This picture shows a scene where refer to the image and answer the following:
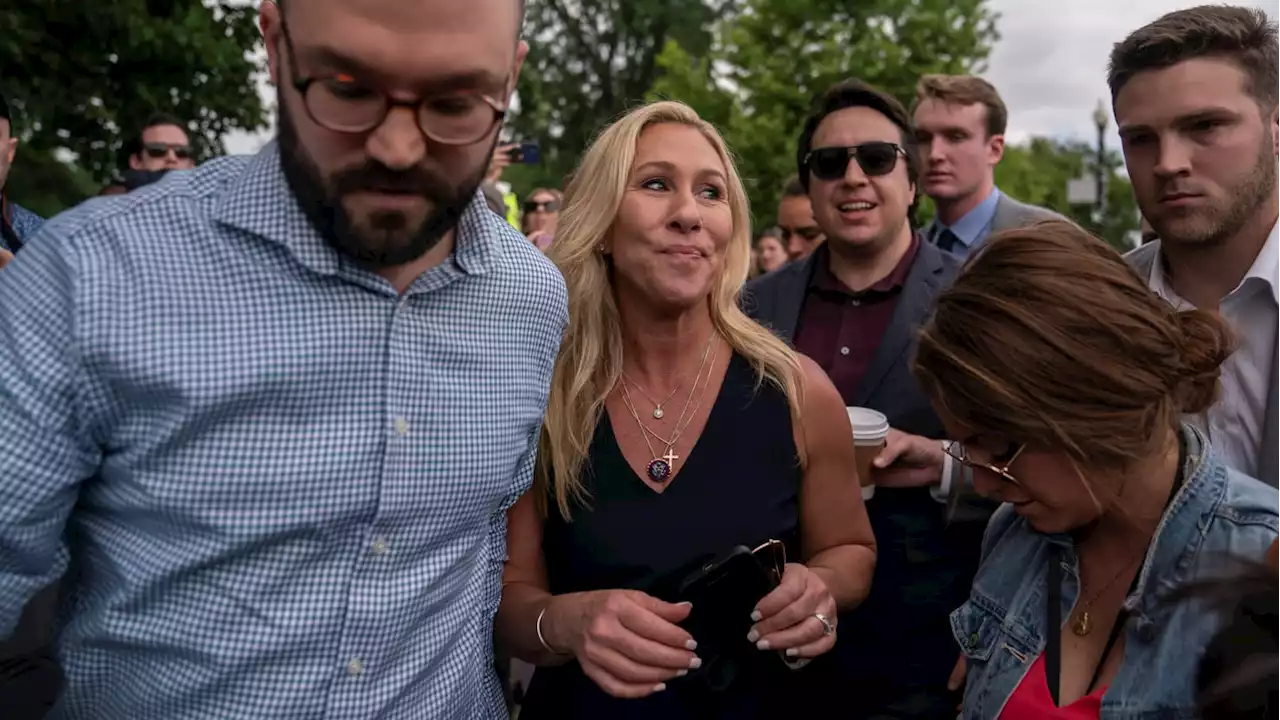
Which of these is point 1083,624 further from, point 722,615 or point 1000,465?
point 722,615

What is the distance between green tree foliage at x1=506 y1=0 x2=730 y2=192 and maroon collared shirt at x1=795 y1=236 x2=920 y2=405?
27.3 m

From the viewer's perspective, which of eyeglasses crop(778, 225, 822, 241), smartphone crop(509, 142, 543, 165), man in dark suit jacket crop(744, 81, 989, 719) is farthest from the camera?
smartphone crop(509, 142, 543, 165)

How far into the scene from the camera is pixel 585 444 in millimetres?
2240

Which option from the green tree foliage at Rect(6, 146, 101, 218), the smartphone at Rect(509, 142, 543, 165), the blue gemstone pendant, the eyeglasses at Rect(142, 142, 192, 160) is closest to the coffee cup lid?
the blue gemstone pendant

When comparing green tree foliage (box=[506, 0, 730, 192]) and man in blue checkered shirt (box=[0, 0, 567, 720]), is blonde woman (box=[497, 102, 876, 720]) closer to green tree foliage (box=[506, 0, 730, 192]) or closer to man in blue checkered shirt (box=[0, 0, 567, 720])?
man in blue checkered shirt (box=[0, 0, 567, 720])

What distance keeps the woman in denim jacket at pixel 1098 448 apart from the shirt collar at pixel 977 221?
10.3 feet

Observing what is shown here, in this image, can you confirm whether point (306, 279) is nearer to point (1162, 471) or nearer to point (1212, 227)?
point (1162, 471)

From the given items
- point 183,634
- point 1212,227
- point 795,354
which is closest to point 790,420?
point 795,354

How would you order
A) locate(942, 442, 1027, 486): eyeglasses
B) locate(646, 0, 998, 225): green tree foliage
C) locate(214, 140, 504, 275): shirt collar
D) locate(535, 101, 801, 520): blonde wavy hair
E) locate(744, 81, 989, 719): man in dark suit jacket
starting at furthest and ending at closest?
locate(646, 0, 998, 225): green tree foliage → locate(744, 81, 989, 719): man in dark suit jacket → locate(535, 101, 801, 520): blonde wavy hair → locate(942, 442, 1027, 486): eyeglasses → locate(214, 140, 504, 275): shirt collar

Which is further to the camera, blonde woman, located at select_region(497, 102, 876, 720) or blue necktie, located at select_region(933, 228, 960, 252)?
blue necktie, located at select_region(933, 228, 960, 252)

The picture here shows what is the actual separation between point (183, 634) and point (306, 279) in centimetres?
56

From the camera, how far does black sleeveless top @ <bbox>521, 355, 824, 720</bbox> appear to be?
2152 millimetres

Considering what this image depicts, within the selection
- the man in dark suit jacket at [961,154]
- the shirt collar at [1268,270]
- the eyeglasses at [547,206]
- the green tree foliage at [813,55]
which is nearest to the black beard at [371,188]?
the shirt collar at [1268,270]

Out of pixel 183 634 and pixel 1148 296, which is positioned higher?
pixel 1148 296
